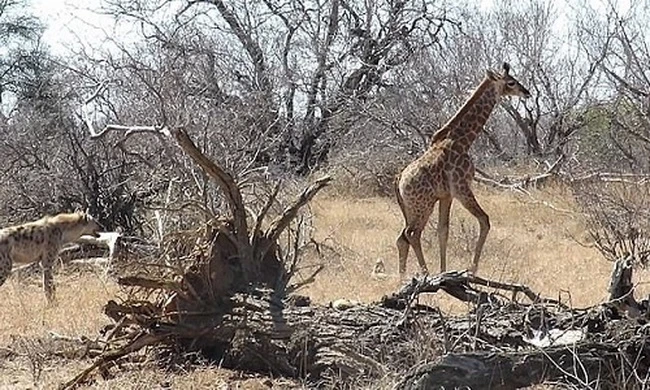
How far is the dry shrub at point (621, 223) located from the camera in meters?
9.22

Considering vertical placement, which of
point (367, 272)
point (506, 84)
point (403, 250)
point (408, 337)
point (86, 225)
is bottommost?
point (367, 272)

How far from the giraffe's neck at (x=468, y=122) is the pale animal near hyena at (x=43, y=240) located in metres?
3.74

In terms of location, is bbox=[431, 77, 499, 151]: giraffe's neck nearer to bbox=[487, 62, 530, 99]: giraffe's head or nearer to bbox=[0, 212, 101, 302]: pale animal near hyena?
bbox=[487, 62, 530, 99]: giraffe's head

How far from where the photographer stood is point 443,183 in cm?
946

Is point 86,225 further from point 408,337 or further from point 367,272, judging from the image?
point 408,337

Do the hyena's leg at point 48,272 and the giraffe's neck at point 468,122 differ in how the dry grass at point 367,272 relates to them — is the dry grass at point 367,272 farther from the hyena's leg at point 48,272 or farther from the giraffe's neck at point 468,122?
the giraffe's neck at point 468,122

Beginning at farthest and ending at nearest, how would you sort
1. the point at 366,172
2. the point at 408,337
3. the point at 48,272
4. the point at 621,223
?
the point at 366,172 → the point at 621,223 → the point at 48,272 → the point at 408,337

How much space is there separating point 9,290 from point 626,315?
646 centimetres

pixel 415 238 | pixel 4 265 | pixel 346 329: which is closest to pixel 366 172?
pixel 415 238

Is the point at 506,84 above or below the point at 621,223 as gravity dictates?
above

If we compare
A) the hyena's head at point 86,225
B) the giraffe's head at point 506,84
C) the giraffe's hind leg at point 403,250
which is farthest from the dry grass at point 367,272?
the giraffe's head at point 506,84

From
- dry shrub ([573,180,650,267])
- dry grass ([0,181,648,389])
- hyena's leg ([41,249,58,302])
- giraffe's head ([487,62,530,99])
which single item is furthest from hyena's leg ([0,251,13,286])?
dry shrub ([573,180,650,267])

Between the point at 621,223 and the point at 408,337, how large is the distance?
16.6ft

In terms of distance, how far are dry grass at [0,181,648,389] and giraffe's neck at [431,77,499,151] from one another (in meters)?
1.36
